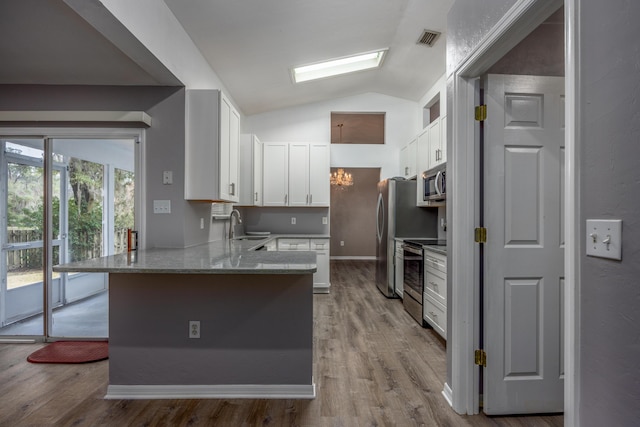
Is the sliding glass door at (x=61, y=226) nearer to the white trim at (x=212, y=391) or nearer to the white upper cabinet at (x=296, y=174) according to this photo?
the white trim at (x=212, y=391)

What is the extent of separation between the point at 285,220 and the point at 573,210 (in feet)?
15.4

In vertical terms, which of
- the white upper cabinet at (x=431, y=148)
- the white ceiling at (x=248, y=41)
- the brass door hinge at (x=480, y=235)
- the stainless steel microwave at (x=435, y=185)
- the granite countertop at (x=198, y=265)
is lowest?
the granite countertop at (x=198, y=265)

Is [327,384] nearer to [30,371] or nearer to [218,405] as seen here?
[218,405]

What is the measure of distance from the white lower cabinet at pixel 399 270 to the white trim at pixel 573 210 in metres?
3.21

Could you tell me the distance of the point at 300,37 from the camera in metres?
3.36

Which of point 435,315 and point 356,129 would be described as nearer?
point 435,315

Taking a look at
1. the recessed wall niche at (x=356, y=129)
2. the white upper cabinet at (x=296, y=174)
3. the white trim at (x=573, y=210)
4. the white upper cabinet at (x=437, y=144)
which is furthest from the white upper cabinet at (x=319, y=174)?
the white trim at (x=573, y=210)

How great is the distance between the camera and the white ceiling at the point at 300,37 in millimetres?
2758

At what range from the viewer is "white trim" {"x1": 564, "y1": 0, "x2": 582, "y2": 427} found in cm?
102

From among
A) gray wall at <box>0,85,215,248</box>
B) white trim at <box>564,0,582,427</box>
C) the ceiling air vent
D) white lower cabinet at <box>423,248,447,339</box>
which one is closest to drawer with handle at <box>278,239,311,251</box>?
white lower cabinet at <box>423,248,447,339</box>

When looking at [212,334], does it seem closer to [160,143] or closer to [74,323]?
[160,143]

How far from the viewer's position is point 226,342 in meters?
2.13

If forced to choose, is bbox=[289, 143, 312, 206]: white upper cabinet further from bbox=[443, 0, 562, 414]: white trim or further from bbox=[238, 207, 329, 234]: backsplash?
bbox=[443, 0, 562, 414]: white trim

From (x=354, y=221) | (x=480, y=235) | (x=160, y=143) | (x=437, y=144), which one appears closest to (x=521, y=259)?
(x=480, y=235)
